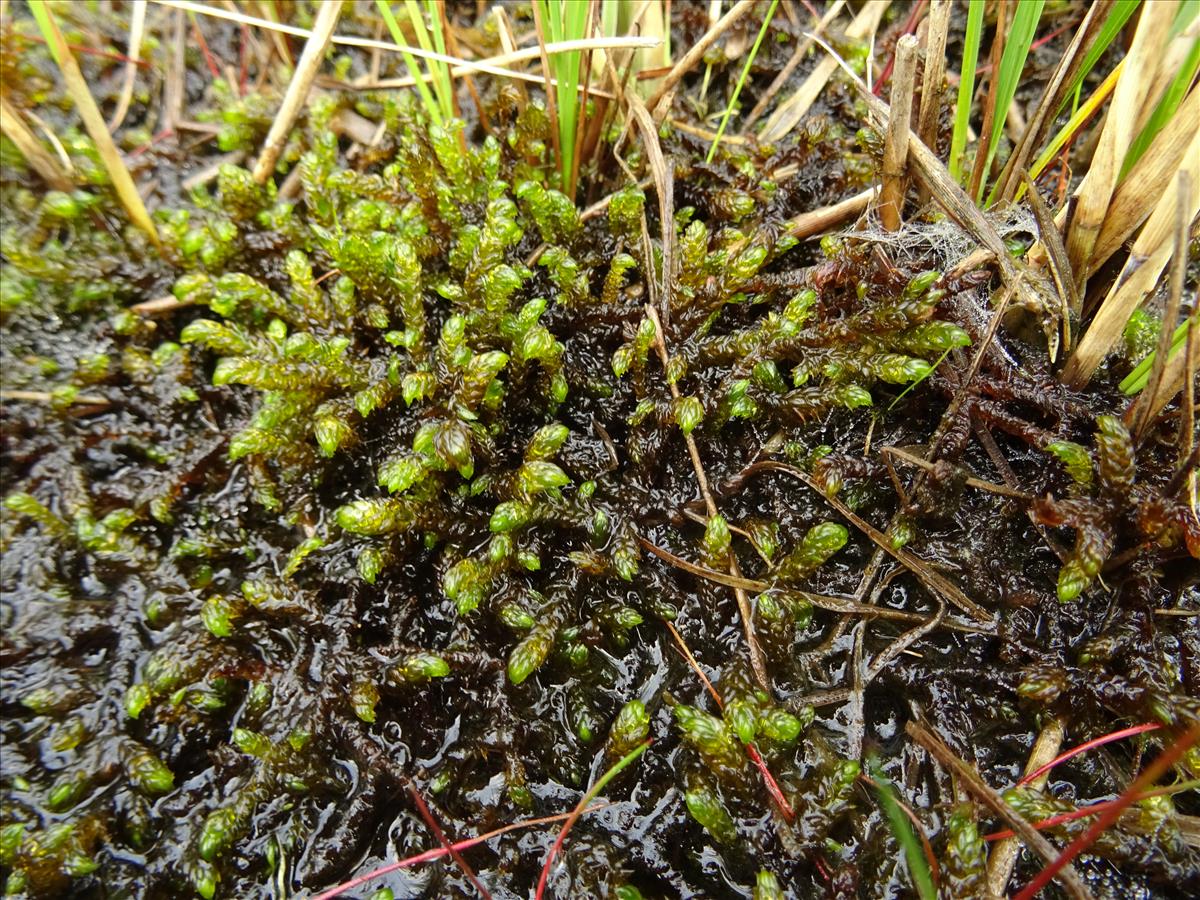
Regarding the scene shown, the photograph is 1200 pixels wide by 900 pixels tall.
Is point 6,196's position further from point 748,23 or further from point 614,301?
point 748,23

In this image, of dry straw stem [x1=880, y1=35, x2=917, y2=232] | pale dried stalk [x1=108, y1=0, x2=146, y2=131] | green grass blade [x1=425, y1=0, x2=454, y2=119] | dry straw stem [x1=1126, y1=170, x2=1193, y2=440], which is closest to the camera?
dry straw stem [x1=1126, y1=170, x2=1193, y2=440]

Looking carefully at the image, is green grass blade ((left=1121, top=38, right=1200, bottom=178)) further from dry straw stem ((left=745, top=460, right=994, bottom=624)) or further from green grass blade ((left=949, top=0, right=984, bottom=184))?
dry straw stem ((left=745, top=460, right=994, bottom=624))

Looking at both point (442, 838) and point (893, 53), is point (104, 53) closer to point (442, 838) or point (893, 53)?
point (893, 53)

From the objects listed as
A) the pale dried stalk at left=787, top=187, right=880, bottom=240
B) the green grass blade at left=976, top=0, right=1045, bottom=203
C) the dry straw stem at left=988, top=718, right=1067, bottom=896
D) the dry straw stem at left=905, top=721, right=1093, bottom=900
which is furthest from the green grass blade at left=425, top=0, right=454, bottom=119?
the dry straw stem at left=988, top=718, right=1067, bottom=896

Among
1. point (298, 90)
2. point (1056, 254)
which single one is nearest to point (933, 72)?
point (1056, 254)

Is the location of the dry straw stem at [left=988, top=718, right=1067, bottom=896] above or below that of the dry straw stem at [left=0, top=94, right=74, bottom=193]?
Result: below

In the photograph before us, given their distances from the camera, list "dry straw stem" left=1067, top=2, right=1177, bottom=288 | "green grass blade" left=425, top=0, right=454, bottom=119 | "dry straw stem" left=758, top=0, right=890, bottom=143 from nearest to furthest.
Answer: "dry straw stem" left=1067, top=2, right=1177, bottom=288 < "green grass blade" left=425, top=0, right=454, bottom=119 < "dry straw stem" left=758, top=0, right=890, bottom=143
